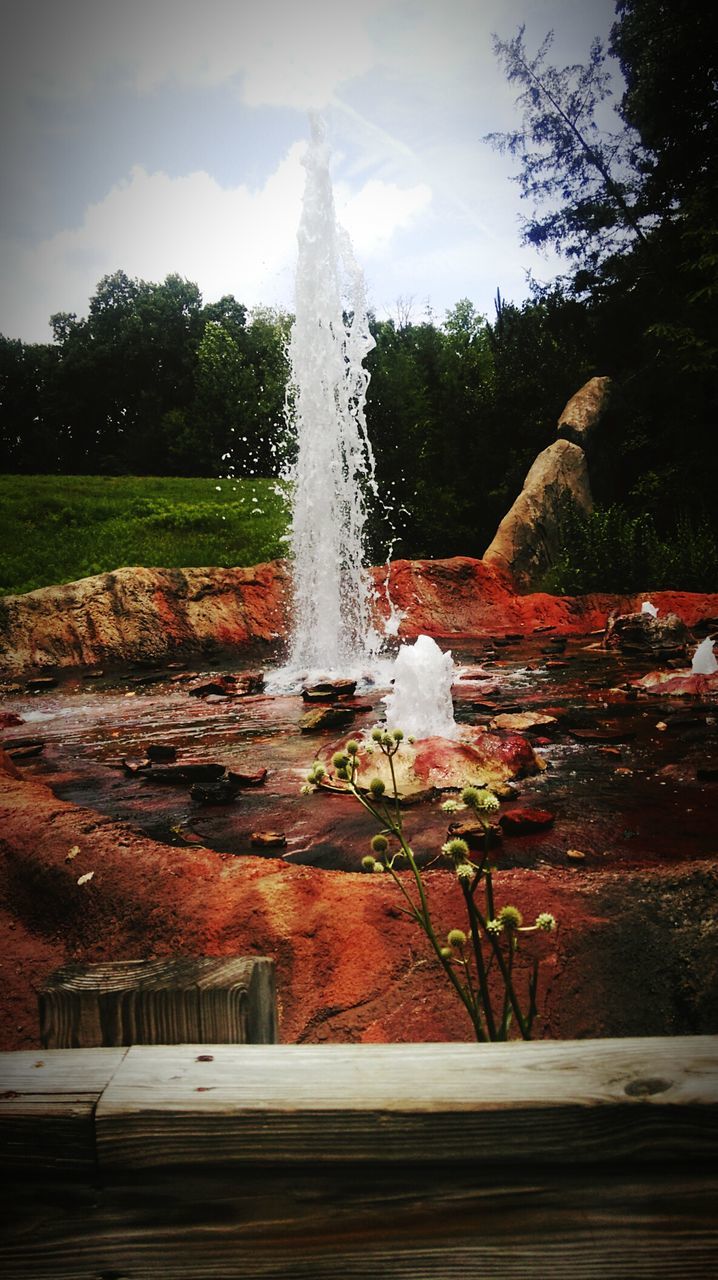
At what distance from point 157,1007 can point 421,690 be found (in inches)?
131

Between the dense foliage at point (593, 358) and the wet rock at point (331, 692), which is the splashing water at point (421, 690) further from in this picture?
the dense foliage at point (593, 358)

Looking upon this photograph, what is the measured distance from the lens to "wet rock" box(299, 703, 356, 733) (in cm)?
443

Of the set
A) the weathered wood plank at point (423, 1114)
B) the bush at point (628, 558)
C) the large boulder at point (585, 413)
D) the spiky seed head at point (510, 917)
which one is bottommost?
the weathered wood plank at point (423, 1114)

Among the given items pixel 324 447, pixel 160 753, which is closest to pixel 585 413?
pixel 324 447

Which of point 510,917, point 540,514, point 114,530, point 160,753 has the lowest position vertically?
point 160,753

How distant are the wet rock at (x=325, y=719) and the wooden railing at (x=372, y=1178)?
3628mm

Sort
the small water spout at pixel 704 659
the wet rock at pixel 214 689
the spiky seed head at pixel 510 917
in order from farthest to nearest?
the wet rock at pixel 214 689 < the small water spout at pixel 704 659 < the spiky seed head at pixel 510 917

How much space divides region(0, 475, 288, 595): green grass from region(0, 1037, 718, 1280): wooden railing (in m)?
9.81

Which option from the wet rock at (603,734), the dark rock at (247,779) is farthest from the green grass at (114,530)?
the wet rock at (603,734)

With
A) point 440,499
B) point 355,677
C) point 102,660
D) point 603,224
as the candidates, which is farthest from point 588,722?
point 603,224

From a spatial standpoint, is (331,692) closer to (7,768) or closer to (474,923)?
(7,768)

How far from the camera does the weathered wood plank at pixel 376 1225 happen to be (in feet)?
2.34

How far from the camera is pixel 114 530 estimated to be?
11.9 metres

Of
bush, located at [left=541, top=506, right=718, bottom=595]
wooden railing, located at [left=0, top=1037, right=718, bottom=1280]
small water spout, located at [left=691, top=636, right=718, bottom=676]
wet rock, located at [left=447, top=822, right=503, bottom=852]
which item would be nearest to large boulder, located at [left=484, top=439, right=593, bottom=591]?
bush, located at [left=541, top=506, right=718, bottom=595]
